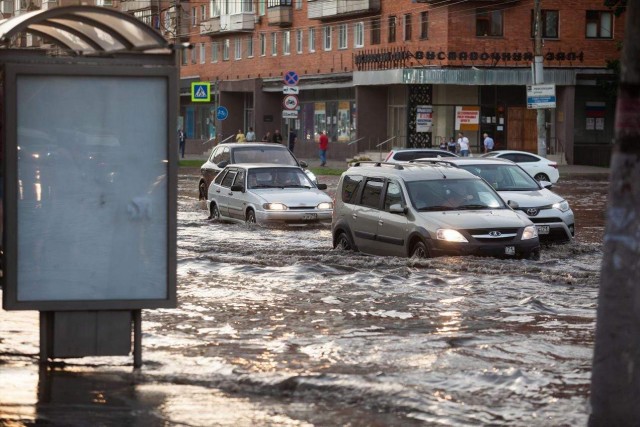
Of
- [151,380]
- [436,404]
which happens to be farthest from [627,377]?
[151,380]

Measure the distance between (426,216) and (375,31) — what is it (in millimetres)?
47117

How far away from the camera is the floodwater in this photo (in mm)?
8680

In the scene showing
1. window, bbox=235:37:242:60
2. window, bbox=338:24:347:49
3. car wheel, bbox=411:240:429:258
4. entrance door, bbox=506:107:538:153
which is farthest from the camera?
window, bbox=235:37:242:60

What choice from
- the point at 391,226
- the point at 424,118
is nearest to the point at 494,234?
the point at 391,226

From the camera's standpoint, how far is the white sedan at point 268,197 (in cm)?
2586

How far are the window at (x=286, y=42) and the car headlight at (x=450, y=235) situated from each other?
56395mm

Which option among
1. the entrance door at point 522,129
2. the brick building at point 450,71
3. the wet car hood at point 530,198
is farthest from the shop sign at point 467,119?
the wet car hood at point 530,198

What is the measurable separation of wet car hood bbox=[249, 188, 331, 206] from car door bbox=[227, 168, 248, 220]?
1.11 feet

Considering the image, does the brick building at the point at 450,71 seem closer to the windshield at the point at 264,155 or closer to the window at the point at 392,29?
the window at the point at 392,29

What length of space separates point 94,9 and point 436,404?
3.90 metres

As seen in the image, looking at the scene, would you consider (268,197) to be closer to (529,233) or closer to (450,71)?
(529,233)

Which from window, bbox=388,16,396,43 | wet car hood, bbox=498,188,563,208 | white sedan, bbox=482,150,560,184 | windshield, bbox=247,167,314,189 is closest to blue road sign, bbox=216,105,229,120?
window, bbox=388,16,396,43

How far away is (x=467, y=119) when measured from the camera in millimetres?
61250

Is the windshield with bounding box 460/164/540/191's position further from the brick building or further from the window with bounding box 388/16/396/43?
the window with bounding box 388/16/396/43
